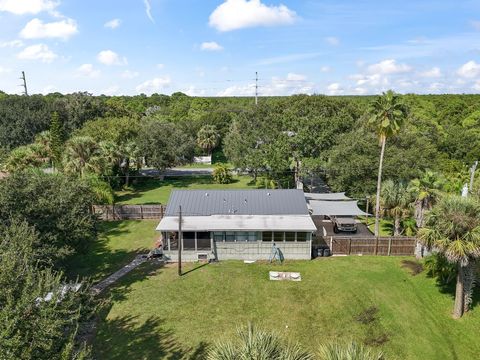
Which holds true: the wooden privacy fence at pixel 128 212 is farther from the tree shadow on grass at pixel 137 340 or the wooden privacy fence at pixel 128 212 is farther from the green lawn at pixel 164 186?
the tree shadow on grass at pixel 137 340

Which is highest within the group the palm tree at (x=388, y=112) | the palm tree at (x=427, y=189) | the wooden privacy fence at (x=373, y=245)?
the palm tree at (x=388, y=112)

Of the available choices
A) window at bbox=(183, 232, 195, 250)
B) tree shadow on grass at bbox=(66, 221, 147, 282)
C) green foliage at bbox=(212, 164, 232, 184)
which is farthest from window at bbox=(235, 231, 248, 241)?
green foliage at bbox=(212, 164, 232, 184)

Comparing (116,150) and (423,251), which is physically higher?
(116,150)

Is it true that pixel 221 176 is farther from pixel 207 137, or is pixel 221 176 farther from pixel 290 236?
pixel 290 236

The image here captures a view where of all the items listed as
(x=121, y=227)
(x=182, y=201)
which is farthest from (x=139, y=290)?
(x=121, y=227)

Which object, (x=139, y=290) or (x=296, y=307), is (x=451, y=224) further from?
(x=139, y=290)

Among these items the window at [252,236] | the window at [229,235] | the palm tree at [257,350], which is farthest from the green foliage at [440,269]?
the palm tree at [257,350]

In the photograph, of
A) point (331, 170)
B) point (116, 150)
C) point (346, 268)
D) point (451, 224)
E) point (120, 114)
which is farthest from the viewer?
point (120, 114)
